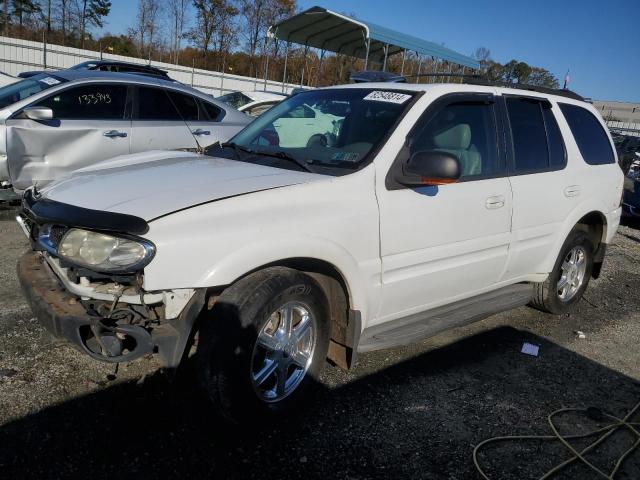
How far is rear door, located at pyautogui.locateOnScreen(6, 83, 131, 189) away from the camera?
19.5ft

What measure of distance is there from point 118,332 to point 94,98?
4822mm

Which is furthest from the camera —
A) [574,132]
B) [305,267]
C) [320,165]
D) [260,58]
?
[260,58]

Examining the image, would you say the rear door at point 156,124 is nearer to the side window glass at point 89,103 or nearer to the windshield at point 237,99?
the side window glass at point 89,103

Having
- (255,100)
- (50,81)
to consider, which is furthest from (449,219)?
(255,100)

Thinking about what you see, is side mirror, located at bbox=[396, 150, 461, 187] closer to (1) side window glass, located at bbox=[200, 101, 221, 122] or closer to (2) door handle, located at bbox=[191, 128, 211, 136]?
(2) door handle, located at bbox=[191, 128, 211, 136]

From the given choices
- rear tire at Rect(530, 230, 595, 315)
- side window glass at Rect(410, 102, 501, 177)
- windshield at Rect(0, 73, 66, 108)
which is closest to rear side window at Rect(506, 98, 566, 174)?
side window glass at Rect(410, 102, 501, 177)

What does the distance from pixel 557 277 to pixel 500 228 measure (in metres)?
1.32

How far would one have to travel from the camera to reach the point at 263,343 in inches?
109

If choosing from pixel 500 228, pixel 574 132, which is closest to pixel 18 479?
pixel 500 228

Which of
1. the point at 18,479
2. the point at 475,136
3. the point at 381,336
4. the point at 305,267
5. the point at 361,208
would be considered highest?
the point at 475,136

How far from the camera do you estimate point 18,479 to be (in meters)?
2.35

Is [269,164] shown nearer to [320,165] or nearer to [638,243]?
[320,165]

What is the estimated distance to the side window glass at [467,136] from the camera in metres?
3.47

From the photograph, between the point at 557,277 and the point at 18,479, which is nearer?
the point at 18,479
